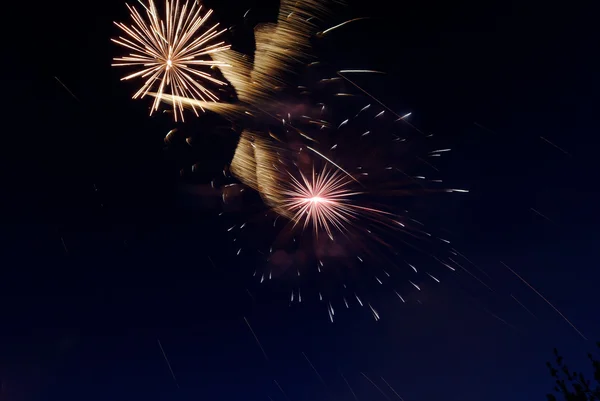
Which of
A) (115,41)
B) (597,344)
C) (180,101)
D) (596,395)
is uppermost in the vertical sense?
(115,41)

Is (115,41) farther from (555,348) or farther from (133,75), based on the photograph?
(555,348)

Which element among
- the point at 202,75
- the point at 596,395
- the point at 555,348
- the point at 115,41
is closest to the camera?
the point at 115,41

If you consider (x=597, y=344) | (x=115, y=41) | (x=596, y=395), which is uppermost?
(x=115, y=41)

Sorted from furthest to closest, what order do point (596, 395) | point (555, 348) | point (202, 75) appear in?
point (555, 348)
point (596, 395)
point (202, 75)

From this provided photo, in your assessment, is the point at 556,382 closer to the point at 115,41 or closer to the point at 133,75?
the point at 133,75

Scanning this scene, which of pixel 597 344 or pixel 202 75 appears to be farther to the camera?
pixel 597 344

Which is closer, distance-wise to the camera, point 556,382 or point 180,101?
point 180,101

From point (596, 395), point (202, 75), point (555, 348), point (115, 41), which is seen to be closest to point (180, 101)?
point (202, 75)

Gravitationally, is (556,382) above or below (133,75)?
below

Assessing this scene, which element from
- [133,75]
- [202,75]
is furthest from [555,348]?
[133,75]
